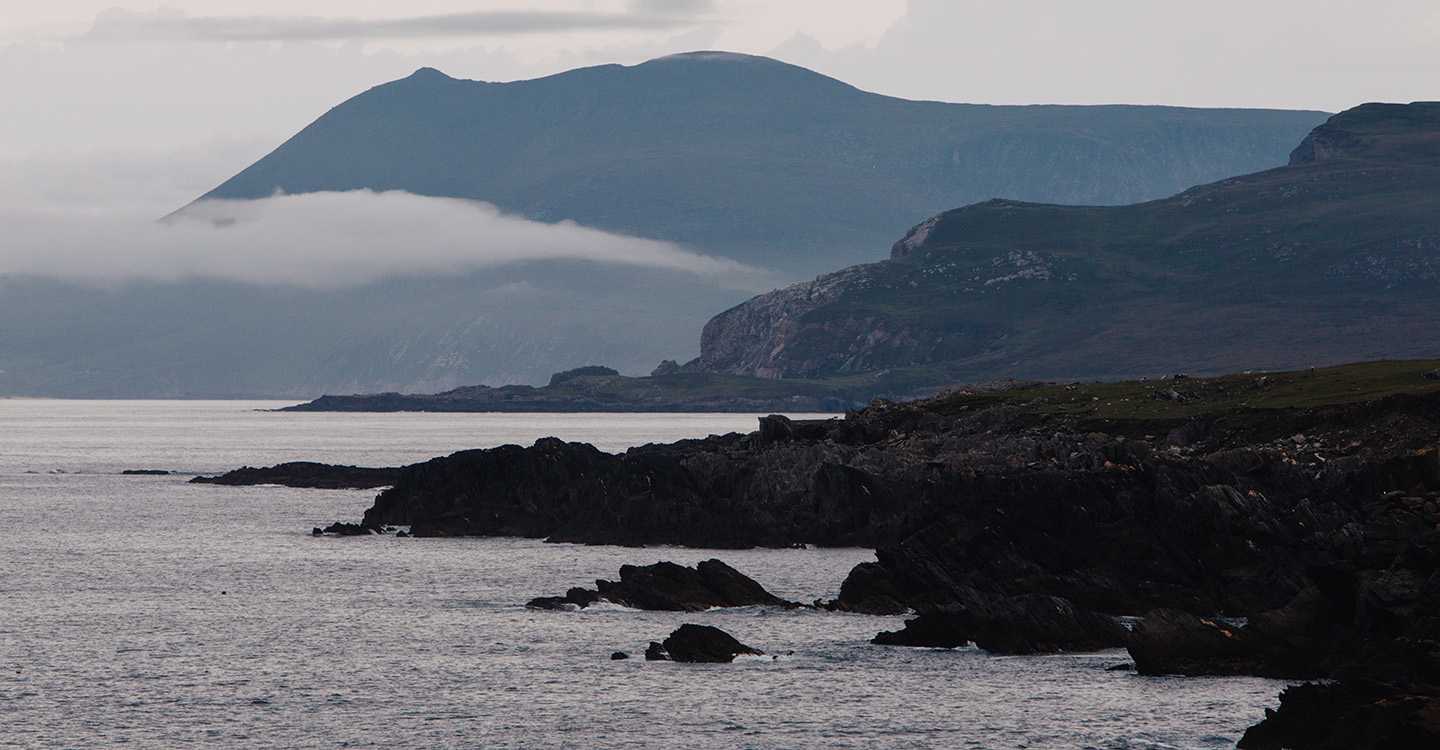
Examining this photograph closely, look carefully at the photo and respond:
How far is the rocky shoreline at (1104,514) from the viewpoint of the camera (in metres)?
48.2

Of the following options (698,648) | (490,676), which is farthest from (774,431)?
(490,676)

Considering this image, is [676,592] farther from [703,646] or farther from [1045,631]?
[1045,631]

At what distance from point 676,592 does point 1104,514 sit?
19806 mm

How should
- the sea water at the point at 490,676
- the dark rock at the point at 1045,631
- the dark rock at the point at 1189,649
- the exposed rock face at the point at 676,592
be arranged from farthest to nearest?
1. the exposed rock face at the point at 676,592
2. the dark rock at the point at 1045,631
3. the dark rock at the point at 1189,649
4. the sea water at the point at 490,676

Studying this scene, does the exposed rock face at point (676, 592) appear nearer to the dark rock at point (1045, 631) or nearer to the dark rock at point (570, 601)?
the dark rock at point (570, 601)

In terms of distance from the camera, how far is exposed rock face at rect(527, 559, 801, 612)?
6656 centimetres

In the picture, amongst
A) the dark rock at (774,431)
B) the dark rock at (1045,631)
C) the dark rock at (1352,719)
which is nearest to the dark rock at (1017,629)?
the dark rock at (1045,631)

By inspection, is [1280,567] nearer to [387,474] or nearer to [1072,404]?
[1072,404]

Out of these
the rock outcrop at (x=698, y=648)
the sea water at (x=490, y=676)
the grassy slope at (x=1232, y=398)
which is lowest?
the sea water at (x=490, y=676)

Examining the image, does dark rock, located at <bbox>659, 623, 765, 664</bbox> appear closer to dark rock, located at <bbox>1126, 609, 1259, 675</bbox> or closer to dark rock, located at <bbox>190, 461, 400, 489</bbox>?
dark rock, located at <bbox>1126, 609, 1259, 675</bbox>

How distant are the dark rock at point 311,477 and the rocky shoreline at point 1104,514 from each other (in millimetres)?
40743

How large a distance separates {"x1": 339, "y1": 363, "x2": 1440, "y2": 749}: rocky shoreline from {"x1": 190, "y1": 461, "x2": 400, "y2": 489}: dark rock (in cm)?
4074

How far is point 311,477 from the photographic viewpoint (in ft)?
513

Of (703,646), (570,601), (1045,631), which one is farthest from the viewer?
(570,601)
